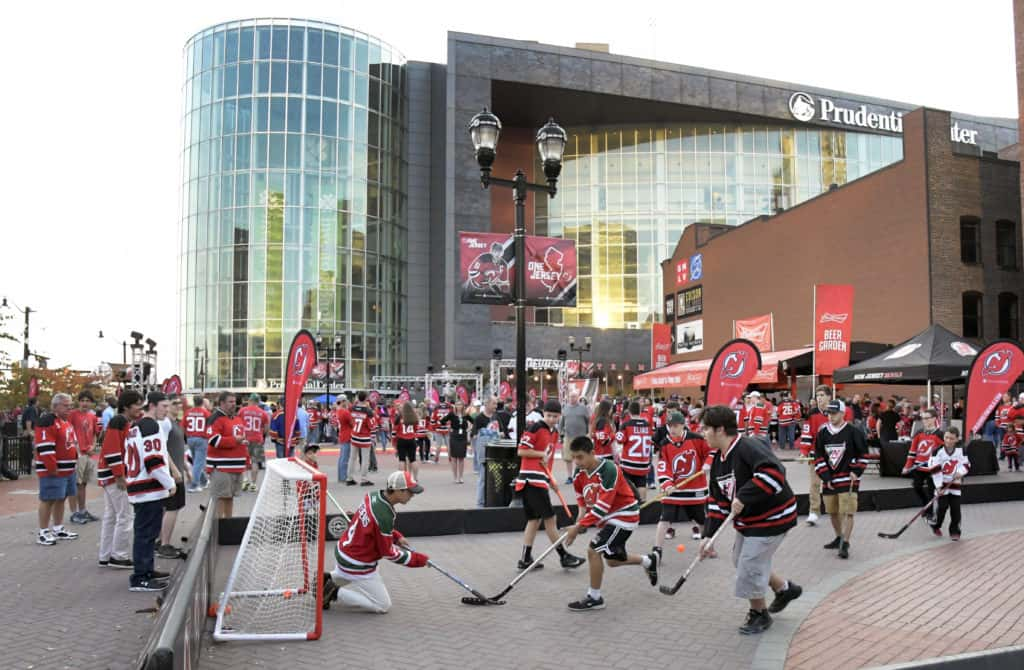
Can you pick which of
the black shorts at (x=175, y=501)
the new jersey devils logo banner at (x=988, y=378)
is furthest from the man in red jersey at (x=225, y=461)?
the new jersey devils logo banner at (x=988, y=378)

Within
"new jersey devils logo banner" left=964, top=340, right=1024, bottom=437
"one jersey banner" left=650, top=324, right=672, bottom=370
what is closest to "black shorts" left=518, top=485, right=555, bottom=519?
"new jersey devils logo banner" left=964, top=340, right=1024, bottom=437

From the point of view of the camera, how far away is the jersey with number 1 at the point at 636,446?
10.3m

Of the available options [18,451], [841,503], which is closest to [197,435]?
[18,451]

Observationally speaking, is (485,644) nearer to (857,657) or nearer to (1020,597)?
(857,657)

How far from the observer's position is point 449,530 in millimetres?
11117

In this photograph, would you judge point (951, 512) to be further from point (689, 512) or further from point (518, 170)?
point (518, 170)

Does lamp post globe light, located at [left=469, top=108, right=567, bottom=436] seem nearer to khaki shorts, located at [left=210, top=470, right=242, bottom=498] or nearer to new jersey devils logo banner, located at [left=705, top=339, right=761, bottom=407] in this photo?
new jersey devils logo banner, located at [left=705, top=339, right=761, bottom=407]

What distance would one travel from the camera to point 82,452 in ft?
39.4

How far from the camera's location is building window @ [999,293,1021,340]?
3150 cm

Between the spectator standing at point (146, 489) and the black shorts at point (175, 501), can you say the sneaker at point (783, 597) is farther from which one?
the black shorts at point (175, 501)

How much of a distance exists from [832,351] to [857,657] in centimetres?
1751

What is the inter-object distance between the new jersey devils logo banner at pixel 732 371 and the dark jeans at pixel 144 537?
30.3ft

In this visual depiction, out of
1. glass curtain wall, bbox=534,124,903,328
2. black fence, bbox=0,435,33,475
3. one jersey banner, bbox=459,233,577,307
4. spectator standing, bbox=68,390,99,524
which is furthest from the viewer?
glass curtain wall, bbox=534,124,903,328

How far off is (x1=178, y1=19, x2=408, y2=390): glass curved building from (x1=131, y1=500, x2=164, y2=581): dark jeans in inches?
1819
